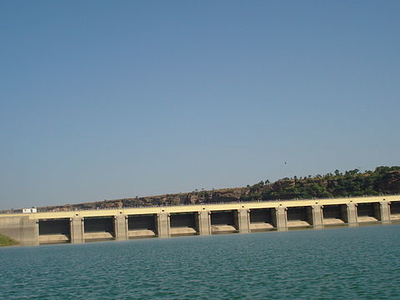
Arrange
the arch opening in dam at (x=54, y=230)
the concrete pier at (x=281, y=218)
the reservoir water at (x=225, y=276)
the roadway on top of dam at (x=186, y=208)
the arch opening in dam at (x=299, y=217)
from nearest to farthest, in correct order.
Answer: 1. the reservoir water at (x=225, y=276)
2. the roadway on top of dam at (x=186, y=208)
3. the arch opening in dam at (x=54, y=230)
4. the concrete pier at (x=281, y=218)
5. the arch opening in dam at (x=299, y=217)

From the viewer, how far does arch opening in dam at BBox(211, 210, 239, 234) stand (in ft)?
434

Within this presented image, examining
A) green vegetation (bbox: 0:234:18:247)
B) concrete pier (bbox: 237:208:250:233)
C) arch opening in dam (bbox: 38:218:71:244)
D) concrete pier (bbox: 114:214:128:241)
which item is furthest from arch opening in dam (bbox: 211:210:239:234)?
green vegetation (bbox: 0:234:18:247)

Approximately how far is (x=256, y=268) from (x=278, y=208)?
85.2m

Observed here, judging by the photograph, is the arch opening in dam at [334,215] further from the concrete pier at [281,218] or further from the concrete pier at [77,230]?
the concrete pier at [77,230]

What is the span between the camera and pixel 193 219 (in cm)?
13338

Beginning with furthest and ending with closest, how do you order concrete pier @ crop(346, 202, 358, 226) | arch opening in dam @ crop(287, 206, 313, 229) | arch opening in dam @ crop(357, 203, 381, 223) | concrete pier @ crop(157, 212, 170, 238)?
1. arch opening in dam @ crop(357, 203, 381, 223)
2. concrete pier @ crop(346, 202, 358, 226)
3. arch opening in dam @ crop(287, 206, 313, 229)
4. concrete pier @ crop(157, 212, 170, 238)

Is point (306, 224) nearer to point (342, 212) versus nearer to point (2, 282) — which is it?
point (342, 212)

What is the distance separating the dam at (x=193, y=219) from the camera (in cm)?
11862

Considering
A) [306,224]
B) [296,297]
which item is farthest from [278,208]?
[296,297]

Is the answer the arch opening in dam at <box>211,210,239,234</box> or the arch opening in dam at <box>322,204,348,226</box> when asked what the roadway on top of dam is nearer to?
the arch opening in dam at <box>322,204,348,226</box>

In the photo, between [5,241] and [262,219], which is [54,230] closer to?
[5,241]

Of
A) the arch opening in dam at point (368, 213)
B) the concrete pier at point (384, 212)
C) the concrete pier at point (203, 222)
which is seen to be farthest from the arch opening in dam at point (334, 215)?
the concrete pier at point (203, 222)

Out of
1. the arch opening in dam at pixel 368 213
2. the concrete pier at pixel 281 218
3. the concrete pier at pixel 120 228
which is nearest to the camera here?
the concrete pier at pixel 120 228

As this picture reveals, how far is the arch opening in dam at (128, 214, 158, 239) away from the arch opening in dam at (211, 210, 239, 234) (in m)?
15.2
